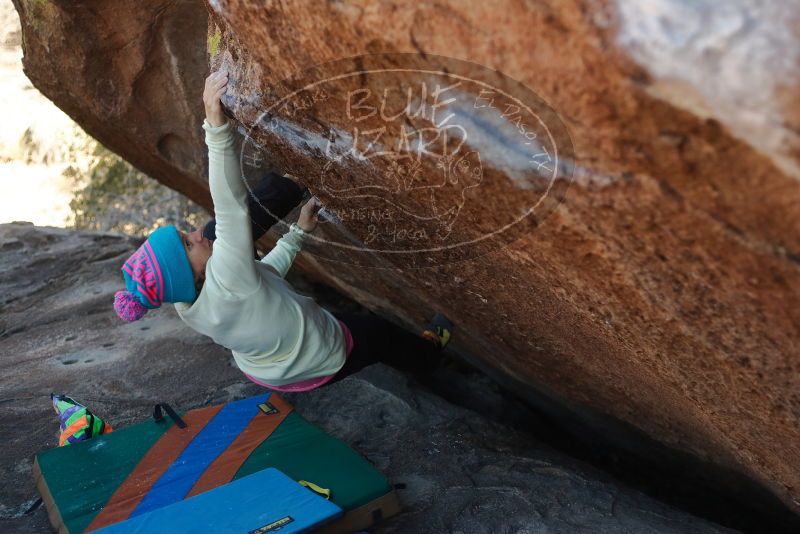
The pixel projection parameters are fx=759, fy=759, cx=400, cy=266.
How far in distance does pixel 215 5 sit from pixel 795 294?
4.69 ft

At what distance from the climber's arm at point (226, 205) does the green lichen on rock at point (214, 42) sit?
16 cm

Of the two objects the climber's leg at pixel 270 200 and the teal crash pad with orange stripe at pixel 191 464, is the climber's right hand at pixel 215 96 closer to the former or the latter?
the climber's leg at pixel 270 200

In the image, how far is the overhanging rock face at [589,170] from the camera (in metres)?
1.15

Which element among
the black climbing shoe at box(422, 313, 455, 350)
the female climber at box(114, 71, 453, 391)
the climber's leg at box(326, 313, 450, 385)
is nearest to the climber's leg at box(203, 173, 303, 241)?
the female climber at box(114, 71, 453, 391)

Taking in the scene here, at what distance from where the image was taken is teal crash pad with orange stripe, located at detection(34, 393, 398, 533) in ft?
8.17

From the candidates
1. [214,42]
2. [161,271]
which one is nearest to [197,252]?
[161,271]

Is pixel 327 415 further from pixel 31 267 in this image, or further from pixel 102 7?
pixel 31 267

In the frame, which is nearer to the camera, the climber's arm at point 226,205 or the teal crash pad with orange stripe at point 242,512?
the climber's arm at point 226,205

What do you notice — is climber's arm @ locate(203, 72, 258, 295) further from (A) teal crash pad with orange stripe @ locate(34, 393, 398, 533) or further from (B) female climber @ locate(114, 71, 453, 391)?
(A) teal crash pad with orange stripe @ locate(34, 393, 398, 533)

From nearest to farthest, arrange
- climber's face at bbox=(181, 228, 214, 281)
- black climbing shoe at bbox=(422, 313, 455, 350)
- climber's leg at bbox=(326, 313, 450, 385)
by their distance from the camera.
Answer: climber's face at bbox=(181, 228, 214, 281)
climber's leg at bbox=(326, 313, 450, 385)
black climbing shoe at bbox=(422, 313, 455, 350)

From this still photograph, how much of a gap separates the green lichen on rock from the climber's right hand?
0.17 metres

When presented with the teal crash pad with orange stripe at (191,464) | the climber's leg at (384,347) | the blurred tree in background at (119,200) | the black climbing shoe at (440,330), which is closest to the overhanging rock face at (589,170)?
the climber's leg at (384,347)

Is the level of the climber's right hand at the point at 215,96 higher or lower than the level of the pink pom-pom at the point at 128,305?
higher

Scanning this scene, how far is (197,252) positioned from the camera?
2408mm
